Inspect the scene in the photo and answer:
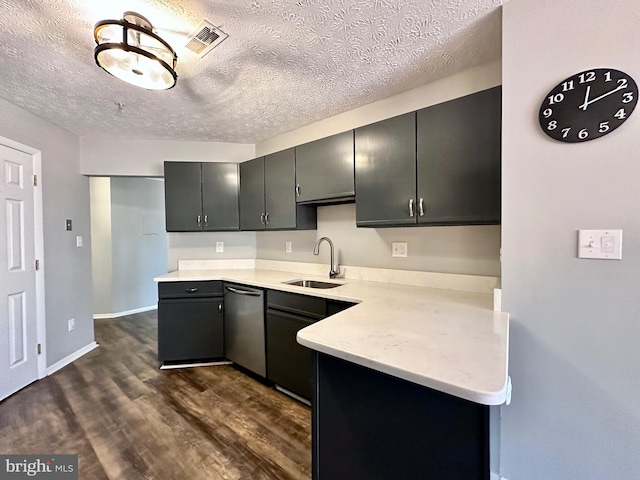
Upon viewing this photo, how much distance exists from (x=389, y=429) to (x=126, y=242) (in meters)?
5.01

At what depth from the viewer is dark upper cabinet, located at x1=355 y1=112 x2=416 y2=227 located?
182cm

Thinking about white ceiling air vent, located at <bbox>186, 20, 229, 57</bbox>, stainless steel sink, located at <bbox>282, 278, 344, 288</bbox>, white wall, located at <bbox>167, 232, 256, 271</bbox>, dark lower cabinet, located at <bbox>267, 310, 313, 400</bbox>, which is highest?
white ceiling air vent, located at <bbox>186, 20, 229, 57</bbox>

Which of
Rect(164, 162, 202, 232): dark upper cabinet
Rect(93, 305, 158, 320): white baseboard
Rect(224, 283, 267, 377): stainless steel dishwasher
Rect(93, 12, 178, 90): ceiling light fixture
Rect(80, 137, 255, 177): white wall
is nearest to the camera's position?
Rect(93, 12, 178, 90): ceiling light fixture

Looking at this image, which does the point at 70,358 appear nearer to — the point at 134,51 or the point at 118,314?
the point at 118,314

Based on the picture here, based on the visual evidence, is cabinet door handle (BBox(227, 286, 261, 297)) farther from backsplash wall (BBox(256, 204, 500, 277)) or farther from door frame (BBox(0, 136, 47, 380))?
door frame (BBox(0, 136, 47, 380))

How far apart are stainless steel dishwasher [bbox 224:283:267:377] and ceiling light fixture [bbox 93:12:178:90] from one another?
5.36 feet

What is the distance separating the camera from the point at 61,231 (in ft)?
9.30

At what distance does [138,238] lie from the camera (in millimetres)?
4777

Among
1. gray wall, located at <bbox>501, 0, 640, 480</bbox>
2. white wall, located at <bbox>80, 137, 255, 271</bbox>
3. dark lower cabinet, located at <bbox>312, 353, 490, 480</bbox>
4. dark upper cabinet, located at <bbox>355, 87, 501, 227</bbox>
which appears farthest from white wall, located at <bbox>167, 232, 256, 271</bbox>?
gray wall, located at <bbox>501, 0, 640, 480</bbox>

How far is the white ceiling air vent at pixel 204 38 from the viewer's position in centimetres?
142

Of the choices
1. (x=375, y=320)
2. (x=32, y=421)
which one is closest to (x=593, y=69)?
(x=375, y=320)

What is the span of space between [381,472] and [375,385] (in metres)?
0.28

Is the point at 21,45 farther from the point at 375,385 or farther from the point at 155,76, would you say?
the point at 375,385

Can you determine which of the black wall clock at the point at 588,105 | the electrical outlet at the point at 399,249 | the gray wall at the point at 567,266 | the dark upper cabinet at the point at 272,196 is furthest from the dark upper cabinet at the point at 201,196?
the black wall clock at the point at 588,105
